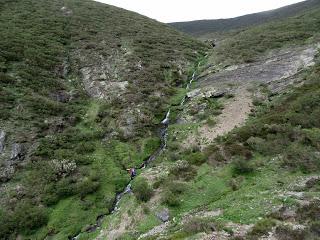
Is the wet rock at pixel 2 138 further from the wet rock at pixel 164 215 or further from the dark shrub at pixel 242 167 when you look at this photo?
the dark shrub at pixel 242 167

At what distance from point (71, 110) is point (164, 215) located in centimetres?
2191

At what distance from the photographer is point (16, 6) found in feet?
247

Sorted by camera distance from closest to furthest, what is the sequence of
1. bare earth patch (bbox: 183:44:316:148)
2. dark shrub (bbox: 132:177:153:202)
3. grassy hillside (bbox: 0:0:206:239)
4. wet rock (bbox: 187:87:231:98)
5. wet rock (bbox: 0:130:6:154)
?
1. dark shrub (bbox: 132:177:153:202)
2. grassy hillside (bbox: 0:0:206:239)
3. wet rock (bbox: 0:130:6:154)
4. bare earth patch (bbox: 183:44:316:148)
5. wet rock (bbox: 187:87:231:98)

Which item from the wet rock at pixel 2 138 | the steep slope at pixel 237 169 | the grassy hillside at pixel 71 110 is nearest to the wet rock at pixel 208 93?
the steep slope at pixel 237 169

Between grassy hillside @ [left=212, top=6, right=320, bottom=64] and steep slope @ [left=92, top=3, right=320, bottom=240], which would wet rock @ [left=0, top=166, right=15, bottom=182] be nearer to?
steep slope @ [left=92, top=3, right=320, bottom=240]

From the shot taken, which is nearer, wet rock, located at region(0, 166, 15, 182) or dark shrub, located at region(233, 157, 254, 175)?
dark shrub, located at region(233, 157, 254, 175)

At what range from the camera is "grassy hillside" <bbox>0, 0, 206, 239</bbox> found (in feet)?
94.4

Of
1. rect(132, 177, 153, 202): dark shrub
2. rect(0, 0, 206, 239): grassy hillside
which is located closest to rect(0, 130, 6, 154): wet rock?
rect(0, 0, 206, 239): grassy hillside

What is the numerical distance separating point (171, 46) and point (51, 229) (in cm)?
4990

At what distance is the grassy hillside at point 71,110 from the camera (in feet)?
94.4

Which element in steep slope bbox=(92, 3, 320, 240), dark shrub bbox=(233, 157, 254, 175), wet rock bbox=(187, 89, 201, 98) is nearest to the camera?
steep slope bbox=(92, 3, 320, 240)

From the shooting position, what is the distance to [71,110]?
42250mm

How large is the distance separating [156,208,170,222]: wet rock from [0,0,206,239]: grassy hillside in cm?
546

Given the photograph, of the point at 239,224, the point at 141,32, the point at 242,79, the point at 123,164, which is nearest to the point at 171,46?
the point at 141,32
